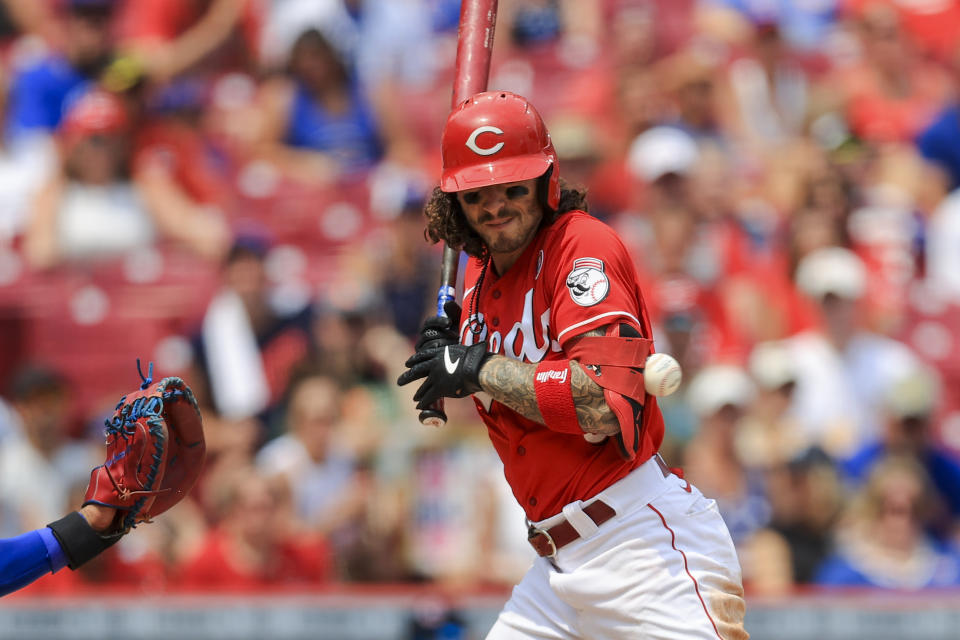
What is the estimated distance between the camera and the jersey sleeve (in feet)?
10.8

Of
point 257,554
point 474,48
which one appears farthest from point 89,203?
point 474,48

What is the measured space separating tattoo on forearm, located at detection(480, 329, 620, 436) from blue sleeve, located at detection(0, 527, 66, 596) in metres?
1.21

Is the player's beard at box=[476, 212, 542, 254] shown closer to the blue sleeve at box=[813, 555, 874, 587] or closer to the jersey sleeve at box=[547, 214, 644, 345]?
the jersey sleeve at box=[547, 214, 644, 345]

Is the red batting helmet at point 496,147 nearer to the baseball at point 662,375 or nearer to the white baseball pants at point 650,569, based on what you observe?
the baseball at point 662,375

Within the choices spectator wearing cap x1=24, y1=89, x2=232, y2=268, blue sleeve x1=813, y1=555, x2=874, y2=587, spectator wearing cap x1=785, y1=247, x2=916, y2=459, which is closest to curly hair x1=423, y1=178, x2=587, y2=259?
blue sleeve x1=813, y1=555, x2=874, y2=587

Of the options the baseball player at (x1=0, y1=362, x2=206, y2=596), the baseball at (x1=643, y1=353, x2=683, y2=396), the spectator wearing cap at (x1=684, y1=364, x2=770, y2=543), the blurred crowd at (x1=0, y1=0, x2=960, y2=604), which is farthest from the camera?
the blurred crowd at (x1=0, y1=0, x2=960, y2=604)

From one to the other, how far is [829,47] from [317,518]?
4.96 meters

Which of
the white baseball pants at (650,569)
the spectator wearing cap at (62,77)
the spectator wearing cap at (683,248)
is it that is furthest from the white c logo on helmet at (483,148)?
the spectator wearing cap at (62,77)

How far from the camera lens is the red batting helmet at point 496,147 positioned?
133 inches

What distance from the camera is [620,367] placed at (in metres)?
3.25

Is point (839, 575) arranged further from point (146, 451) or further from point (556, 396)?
point (146, 451)

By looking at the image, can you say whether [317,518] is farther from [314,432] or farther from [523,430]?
[523,430]

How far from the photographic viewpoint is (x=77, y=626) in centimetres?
589

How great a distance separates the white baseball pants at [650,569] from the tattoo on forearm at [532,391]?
29cm
